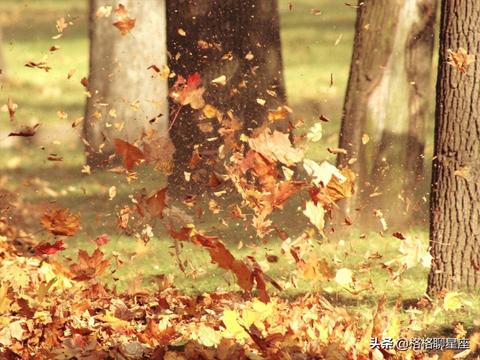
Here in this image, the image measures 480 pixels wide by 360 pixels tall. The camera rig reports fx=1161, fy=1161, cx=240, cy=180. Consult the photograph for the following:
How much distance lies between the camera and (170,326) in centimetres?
596

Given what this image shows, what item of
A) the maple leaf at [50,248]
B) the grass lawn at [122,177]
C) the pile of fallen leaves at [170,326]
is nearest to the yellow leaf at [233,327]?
the pile of fallen leaves at [170,326]

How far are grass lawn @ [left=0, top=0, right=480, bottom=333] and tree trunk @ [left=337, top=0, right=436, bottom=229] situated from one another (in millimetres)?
401

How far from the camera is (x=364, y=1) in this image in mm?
8453

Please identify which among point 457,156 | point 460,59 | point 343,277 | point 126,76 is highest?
point 460,59

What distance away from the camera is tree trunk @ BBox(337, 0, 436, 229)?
27.8 feet

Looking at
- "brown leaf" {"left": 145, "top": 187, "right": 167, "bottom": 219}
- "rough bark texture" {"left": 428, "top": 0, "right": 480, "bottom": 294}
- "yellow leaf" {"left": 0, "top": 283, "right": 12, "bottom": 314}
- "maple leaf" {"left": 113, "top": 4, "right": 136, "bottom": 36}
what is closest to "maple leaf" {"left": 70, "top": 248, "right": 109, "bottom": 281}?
"brown leaf" {"left": 145, "top": 187, "right": 167, "bottom": 219}

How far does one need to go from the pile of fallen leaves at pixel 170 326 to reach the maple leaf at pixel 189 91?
287 cm

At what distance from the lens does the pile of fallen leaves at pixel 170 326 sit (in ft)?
A: 17.8

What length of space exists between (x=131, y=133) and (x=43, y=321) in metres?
5.95

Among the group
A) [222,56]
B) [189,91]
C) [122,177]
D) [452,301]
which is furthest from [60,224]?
[122,177]

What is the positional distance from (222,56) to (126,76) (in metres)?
2.10

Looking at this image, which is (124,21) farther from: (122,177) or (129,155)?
(129,155)

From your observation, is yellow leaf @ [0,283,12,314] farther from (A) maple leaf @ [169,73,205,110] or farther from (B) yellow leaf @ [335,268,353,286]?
(A) maple leaf @ [169,73,205,110]

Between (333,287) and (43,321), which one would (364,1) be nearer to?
(333,287)
